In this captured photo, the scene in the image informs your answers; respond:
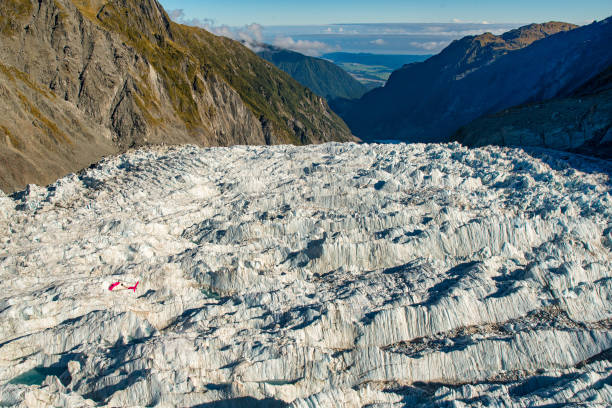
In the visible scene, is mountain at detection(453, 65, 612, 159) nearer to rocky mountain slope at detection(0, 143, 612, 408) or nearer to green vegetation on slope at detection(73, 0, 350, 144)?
rocky mountain slope at detection(0, 143, 612, 408)

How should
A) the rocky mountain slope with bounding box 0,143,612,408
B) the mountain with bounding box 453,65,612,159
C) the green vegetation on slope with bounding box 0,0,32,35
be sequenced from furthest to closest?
the green vegetation on slope with bounding box 0,0,32,35 < the mountain with bounding box 453,65,612,159 < the rocky mountain slope with bounding box 0,143,612,408

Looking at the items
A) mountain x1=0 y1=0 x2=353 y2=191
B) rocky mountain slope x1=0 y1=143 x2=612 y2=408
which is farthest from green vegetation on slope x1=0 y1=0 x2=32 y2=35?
rocky mountain slope x1=0 y1=143 x2=612 y2=408

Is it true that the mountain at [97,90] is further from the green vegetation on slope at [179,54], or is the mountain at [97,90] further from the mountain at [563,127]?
the mountain at [563,127]

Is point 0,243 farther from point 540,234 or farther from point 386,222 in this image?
point 540,234

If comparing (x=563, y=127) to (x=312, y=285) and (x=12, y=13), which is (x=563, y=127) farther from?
(x=12, y=13)

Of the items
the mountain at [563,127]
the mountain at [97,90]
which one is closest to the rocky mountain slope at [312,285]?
the mountain at [563,127]

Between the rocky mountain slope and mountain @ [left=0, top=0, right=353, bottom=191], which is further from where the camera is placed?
mountain @ [left=0, top=0, right=353, bottom=191]
